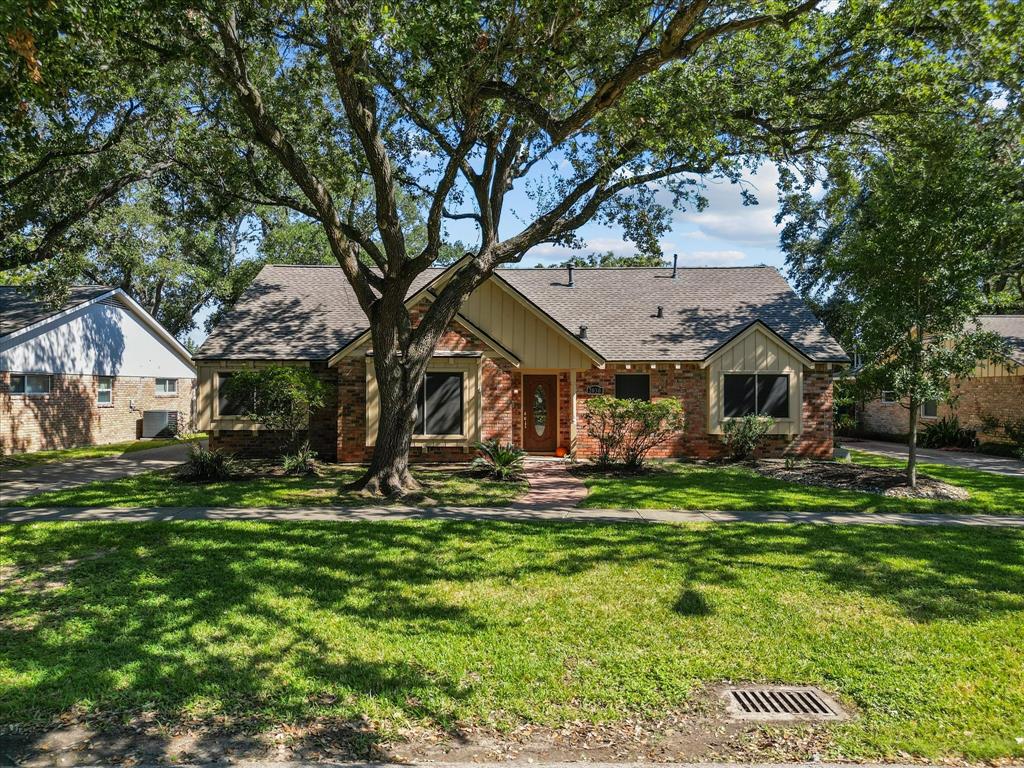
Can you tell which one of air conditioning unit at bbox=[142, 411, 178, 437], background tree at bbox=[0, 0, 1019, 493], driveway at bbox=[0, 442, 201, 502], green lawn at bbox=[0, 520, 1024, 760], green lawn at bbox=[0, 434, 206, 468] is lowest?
green lawn at bbox=[0, 520, 1024, 760]

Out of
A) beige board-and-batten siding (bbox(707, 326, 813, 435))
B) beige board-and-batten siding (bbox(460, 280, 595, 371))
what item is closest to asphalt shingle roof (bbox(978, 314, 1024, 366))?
beige board-and-batten siding (bbox(707, 326, 813, 435))

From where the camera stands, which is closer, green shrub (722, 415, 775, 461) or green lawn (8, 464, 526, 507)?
green lawn (8, 464, 526, 507)

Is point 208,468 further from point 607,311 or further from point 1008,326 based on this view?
point 1008,326

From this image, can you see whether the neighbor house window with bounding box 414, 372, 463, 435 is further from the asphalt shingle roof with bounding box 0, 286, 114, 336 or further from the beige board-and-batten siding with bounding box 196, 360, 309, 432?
the asphalt shingle roof with bounding box 0, 286, 114, 336

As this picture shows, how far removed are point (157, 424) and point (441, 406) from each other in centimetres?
1503

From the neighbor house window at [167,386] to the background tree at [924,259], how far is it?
2503 centimetres

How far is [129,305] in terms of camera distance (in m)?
24.0

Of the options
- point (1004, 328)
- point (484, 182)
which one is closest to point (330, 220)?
point (484, 182)

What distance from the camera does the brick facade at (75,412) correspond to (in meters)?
18.9

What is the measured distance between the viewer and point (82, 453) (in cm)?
1925

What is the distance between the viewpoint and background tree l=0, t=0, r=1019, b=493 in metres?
8.53

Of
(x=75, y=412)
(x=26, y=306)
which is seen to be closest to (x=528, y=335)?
(x=75, y=412)

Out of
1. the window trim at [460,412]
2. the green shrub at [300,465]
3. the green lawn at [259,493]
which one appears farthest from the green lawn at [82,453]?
the window trim at [460,412]

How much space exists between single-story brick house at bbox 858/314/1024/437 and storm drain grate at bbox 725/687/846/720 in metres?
16.6
